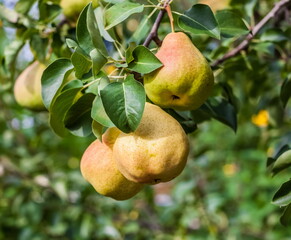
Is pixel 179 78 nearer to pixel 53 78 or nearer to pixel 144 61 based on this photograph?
pixel 144 61

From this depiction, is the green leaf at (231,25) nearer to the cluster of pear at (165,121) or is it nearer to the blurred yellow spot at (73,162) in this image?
the cluster of pear at (165,121)

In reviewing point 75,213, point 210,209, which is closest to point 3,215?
point 75,213

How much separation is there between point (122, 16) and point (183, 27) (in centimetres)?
10

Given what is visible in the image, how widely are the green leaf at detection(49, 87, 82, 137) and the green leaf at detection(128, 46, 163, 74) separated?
109 mm

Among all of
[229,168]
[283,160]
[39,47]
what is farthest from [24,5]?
[229,168]

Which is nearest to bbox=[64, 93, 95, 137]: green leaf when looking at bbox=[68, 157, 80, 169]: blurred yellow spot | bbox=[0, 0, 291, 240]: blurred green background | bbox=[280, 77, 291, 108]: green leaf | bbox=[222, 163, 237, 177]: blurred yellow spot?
bbox=[280, 77, 291, 108]: green leaf

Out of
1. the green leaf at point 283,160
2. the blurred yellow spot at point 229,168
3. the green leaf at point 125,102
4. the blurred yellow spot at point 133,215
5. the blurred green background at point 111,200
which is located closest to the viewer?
the green leaf at point 125,102

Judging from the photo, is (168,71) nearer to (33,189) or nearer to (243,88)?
(243,88)

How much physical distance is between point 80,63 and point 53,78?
0.07 m

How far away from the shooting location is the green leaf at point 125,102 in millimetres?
758

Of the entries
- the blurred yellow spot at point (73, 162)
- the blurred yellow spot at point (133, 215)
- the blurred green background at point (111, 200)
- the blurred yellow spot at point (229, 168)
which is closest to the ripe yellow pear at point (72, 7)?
the blurred green background at point (111, 200)

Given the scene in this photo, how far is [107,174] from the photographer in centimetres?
84

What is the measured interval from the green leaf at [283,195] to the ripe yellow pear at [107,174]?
0.23 metres

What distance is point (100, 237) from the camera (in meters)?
2.24
